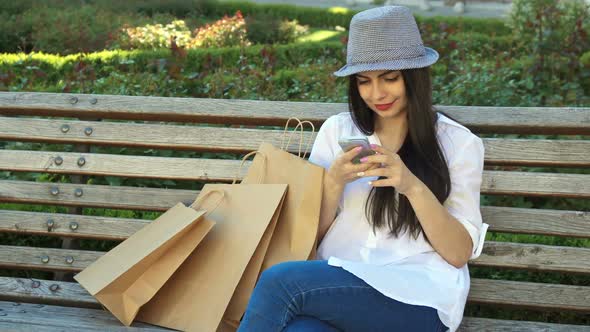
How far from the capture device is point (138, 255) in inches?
110

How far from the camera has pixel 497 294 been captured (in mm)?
3148

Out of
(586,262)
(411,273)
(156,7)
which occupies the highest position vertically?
(411,273)

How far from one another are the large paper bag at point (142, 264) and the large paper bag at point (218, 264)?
2.8 inches

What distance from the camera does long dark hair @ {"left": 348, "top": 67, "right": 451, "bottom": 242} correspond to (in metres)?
2.75

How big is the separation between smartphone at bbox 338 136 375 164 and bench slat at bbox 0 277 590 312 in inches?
31.8

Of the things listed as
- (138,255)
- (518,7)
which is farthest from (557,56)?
(138,255)

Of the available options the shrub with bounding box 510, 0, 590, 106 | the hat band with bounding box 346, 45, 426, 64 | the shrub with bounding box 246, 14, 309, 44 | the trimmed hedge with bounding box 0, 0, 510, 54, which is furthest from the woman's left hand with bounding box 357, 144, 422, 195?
the shrub with bounding box 246, 14, 309, 44

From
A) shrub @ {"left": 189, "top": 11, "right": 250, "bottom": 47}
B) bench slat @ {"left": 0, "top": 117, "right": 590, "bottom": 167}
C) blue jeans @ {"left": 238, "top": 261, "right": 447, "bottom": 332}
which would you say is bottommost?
shrub @ {"left": 189, "top": 11, "right": 250, "bottom": 47}

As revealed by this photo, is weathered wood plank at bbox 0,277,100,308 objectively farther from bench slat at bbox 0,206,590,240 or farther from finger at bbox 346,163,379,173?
finger at bbox 346,163,379,173

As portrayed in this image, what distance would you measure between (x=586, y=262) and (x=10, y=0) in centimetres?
1216

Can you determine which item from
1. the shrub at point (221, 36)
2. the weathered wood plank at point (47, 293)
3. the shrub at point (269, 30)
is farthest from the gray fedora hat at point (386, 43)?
the shrub at point (269, 30)

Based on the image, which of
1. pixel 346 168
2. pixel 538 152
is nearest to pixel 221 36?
pixel 538 152

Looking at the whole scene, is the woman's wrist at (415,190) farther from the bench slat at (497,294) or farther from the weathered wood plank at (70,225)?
the weathered wood plank at (70,225)

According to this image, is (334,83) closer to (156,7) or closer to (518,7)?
(518,7)
